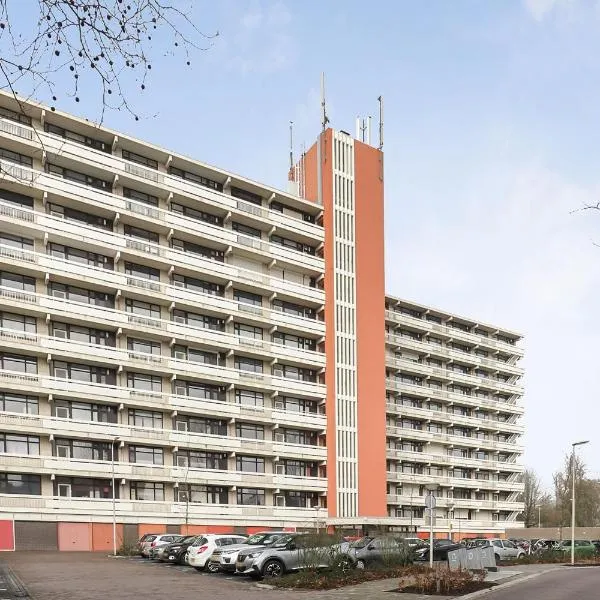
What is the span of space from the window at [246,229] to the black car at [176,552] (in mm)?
33597

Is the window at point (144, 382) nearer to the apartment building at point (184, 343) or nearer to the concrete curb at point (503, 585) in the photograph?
the apartment building at point (184, 343)

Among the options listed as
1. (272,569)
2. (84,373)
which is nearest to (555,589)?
(272,569)

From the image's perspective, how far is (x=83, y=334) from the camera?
5706 centimetres

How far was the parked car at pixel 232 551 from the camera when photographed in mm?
31391

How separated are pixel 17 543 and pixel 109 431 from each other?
9418mm

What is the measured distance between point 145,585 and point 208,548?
7.54 metres

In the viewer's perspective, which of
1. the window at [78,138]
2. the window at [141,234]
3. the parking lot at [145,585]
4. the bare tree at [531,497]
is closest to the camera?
the parking lot at [145,585]

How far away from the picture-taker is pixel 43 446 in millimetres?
53844

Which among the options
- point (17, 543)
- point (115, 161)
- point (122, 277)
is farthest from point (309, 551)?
point (115, 161)

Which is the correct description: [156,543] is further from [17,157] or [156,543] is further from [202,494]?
[17,157]

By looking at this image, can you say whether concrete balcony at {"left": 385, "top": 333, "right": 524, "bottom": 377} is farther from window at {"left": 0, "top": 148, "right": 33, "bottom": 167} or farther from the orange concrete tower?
window at {"left": 0, "top": 148, "right": 33, "bottom": 167}

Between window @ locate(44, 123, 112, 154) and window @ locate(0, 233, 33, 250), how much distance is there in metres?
8.14

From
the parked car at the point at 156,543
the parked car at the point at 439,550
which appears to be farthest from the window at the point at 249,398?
the parked car at the point at 439,550

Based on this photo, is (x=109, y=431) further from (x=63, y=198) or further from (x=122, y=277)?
(x=63, y=198)
